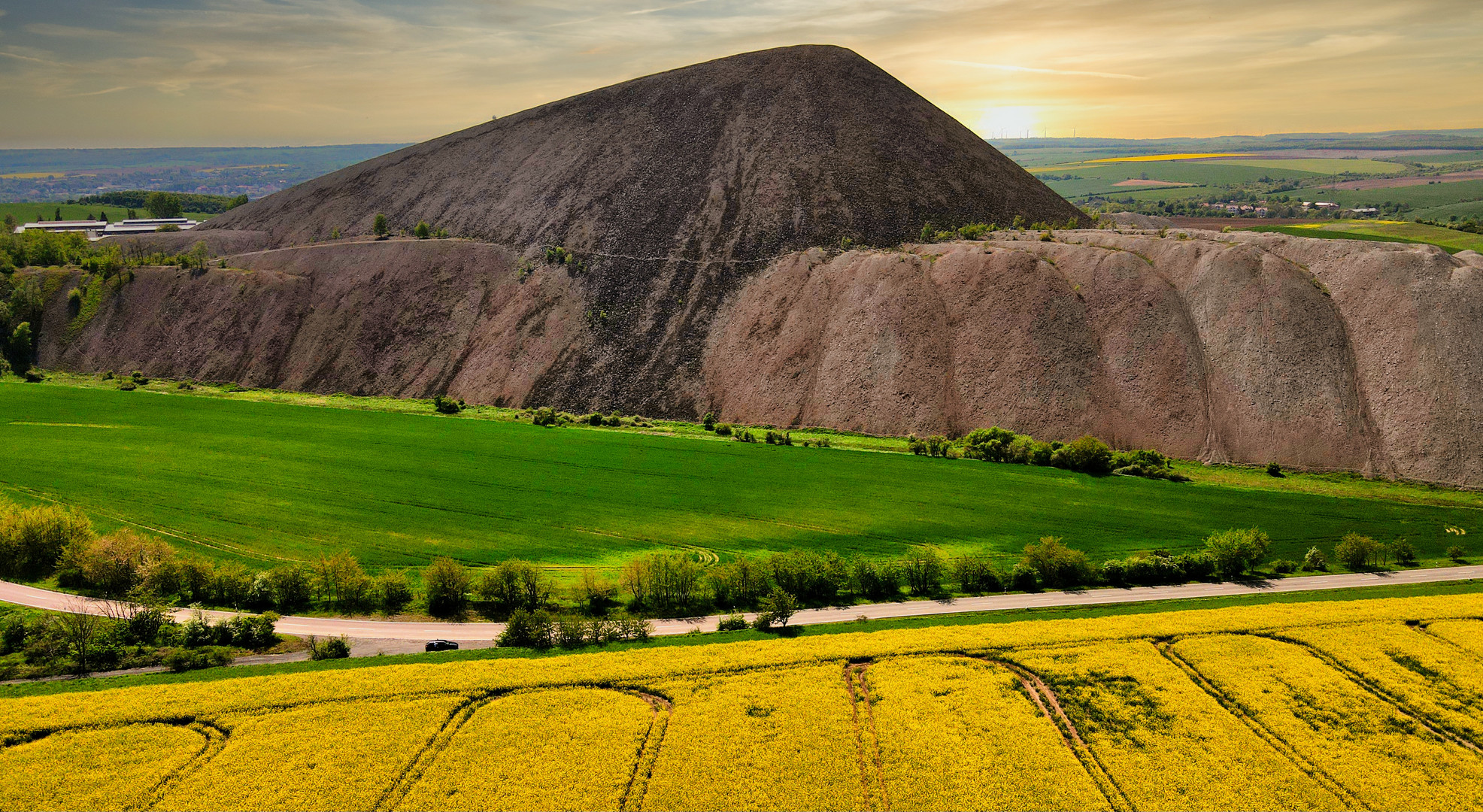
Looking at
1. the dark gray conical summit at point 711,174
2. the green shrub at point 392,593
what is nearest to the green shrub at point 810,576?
the green shrub at point 392,593

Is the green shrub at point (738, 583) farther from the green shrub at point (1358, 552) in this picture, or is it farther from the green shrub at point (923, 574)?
the green shrub at point (1358, 552)

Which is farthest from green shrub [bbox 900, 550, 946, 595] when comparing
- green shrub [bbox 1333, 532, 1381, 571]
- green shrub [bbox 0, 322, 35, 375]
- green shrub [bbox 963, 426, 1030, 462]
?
green shrub [bbox 0, 322, 35, 375]

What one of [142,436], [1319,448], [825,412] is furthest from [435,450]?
[1319,448]

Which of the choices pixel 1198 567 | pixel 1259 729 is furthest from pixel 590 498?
pixel 1259 729

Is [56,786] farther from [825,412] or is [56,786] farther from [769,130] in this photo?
[769,130]

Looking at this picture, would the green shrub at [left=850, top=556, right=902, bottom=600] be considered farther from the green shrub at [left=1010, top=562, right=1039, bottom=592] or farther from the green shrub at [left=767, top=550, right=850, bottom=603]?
the green shrub at [left=1010, top=562, right=1039, bottom=592]

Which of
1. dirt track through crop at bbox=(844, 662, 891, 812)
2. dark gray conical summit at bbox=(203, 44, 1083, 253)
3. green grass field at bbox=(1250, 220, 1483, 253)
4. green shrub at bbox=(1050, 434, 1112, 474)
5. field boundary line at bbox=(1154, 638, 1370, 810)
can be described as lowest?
field boundary line at bbox=(1154, 638, 1370, 810)

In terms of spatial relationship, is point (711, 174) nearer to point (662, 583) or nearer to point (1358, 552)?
point (662, 583)
